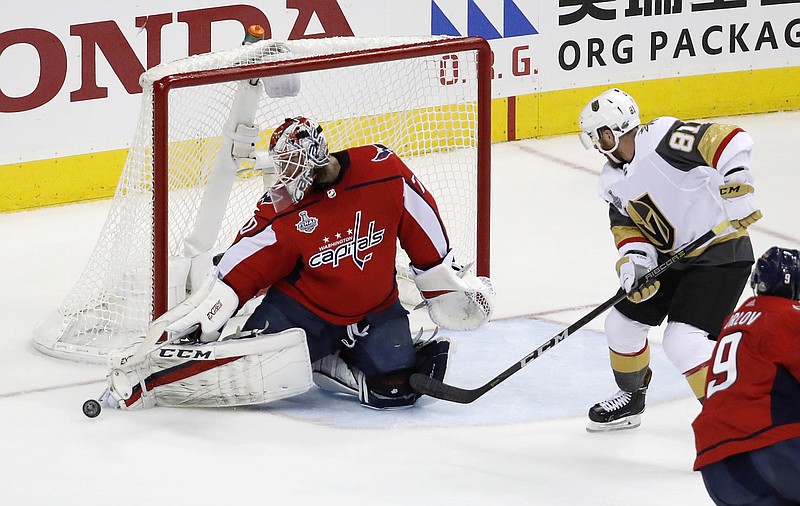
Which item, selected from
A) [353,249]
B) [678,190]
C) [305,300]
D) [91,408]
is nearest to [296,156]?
[353,249]

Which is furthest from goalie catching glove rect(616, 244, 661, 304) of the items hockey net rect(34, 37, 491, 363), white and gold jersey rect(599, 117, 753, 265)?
hockey net rect(34, 37, 491, 363)

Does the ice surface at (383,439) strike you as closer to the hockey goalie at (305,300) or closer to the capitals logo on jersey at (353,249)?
the hockey goalie at (305,300)

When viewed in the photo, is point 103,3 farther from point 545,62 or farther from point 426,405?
point 426,405

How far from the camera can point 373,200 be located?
4.49 m

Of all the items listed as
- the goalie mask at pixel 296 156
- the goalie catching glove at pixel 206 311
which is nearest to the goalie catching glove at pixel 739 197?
the goalie mask at pixel 296 156

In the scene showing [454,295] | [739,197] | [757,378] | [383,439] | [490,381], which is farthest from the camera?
[454,295]

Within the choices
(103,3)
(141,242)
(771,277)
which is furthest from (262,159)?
(771,277)

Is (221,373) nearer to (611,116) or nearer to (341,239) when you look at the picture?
(341,239)

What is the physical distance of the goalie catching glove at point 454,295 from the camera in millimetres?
4703

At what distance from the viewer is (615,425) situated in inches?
173

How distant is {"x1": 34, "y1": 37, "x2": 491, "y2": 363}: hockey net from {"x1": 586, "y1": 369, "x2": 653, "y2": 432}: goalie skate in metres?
1.12

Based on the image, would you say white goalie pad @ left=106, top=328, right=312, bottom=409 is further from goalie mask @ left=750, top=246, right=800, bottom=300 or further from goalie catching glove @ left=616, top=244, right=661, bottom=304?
goalie mask @ left=750, top=246, right=800, bottom=300

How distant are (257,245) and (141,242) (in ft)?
2.23

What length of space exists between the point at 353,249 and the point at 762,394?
1.54 m
